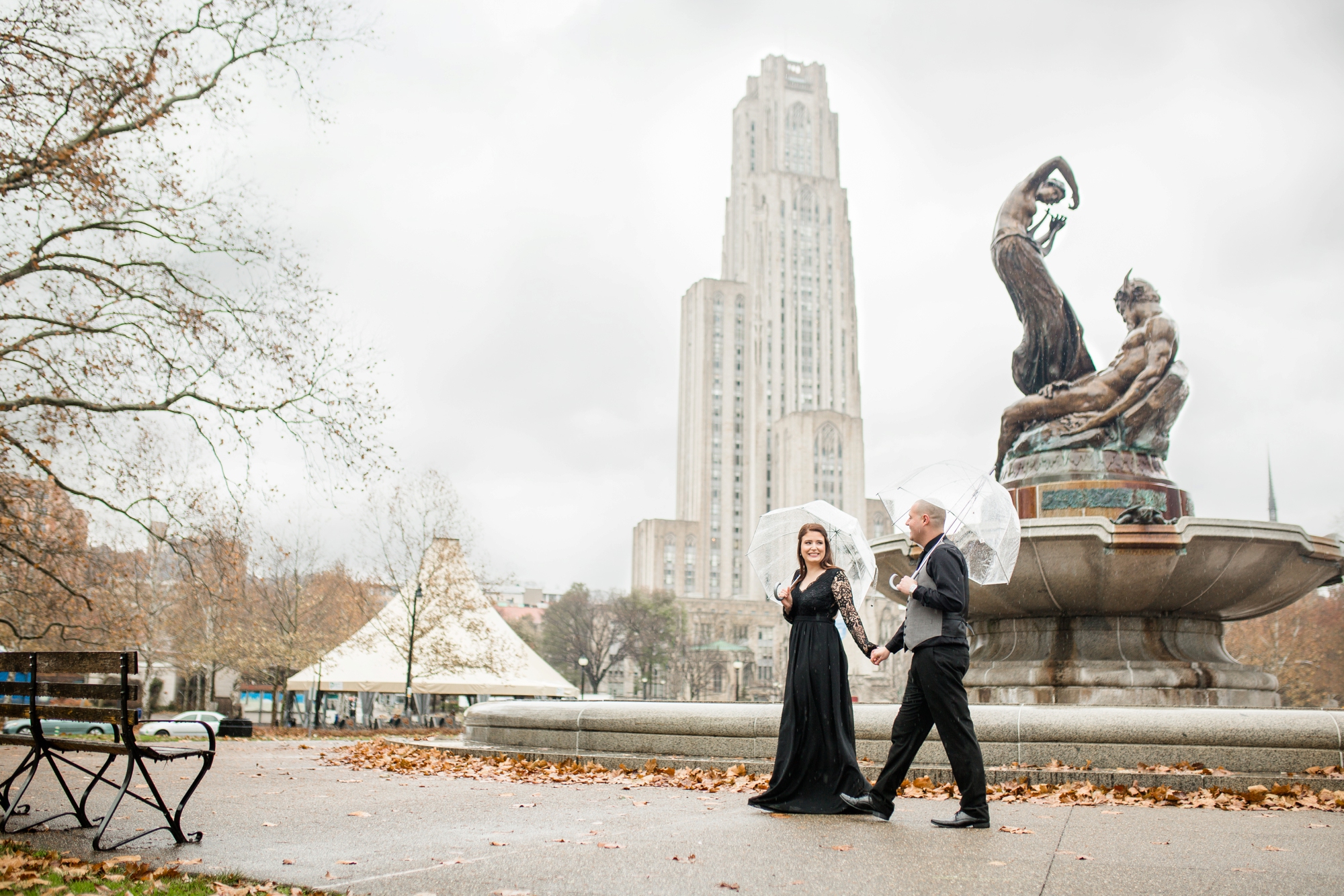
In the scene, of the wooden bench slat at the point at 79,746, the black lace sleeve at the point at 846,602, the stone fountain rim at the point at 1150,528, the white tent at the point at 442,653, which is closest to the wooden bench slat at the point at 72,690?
the wooden bench slat at the point at 79,746

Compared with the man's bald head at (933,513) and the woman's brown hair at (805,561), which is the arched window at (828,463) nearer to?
the woman's brown hair at (805,561)

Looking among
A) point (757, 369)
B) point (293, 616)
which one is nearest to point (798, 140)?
point (757, 369)

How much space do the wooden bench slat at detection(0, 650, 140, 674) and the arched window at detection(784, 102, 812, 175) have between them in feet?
476

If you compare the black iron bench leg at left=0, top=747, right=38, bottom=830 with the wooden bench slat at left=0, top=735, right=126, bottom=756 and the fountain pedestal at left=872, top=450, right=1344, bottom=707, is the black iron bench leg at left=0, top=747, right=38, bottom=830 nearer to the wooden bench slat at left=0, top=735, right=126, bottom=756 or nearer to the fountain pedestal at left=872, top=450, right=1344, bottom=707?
the wooden bench slat at left=0, top=735, right=126, bottom=756

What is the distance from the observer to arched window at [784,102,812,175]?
14525cm

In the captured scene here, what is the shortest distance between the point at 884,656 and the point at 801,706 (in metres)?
0.89

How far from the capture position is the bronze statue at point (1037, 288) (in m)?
13.2

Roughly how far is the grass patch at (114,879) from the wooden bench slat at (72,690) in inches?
30.6

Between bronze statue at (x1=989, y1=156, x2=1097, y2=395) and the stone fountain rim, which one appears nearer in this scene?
the stone fountain rim

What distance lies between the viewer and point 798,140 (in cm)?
14600

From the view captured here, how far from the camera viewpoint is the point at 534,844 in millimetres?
5172

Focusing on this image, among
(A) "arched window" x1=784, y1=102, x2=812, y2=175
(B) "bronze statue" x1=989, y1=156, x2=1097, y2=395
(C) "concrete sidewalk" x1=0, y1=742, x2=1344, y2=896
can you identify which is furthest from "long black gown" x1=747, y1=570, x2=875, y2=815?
(A) "arched window" x1=784, y1=102, x2=812, y2=175

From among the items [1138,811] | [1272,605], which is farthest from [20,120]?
[1272,605]

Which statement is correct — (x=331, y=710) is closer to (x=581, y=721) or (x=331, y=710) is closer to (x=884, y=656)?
(x=581, y=721)
